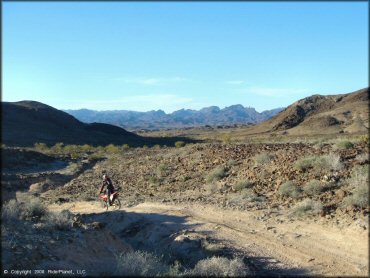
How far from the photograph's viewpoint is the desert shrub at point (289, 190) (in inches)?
662

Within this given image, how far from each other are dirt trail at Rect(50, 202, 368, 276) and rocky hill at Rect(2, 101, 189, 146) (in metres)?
53.7

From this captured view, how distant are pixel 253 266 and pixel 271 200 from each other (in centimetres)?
633

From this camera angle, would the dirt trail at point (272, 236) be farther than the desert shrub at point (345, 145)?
No

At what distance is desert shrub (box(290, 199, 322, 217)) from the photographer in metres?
14.8

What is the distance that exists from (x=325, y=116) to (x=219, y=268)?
83219 millimetres

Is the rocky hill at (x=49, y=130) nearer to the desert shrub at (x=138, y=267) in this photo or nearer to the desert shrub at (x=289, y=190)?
the desert shrub at (x=289, y=190)

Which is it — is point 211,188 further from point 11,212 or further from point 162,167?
point 11,212

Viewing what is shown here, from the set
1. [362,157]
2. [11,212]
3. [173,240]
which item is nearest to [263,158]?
[362,157]

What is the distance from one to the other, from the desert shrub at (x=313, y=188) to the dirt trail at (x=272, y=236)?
1701mm

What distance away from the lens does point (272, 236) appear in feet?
44.8

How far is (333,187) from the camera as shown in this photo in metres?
16.4

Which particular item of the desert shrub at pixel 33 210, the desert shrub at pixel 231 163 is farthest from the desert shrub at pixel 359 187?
the desert shrub at pixel 33 210

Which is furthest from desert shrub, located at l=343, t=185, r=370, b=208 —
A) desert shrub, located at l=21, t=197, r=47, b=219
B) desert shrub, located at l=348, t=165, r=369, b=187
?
desert shrub, located at l=21, t=197, r=47, b=219

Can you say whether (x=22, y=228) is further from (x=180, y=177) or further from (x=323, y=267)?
(x=180, y=177)
